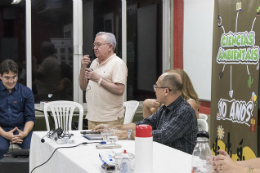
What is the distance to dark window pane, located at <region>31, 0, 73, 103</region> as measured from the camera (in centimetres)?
485

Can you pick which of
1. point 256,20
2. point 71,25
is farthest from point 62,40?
point 256,20

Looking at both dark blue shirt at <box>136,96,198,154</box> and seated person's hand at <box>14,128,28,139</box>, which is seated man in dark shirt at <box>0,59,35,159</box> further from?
dark blue shirt at <box>136,96,198,154</box>

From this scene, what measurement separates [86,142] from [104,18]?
3.10 meters

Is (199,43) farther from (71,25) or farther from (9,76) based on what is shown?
(9,76)

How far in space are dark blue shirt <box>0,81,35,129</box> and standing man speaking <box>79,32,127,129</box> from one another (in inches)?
30.0

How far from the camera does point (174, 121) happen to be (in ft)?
7.50

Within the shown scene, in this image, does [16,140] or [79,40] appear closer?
[16,140]

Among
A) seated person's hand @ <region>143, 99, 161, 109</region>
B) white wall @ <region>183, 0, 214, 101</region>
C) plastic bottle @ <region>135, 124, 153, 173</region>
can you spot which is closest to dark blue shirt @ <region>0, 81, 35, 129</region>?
seated person's hand @ <region>143, 99, 161, 109</region>


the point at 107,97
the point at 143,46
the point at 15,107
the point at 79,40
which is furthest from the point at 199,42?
the point at 15,107

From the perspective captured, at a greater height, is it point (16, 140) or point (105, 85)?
point (105, 85)

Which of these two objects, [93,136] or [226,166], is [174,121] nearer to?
[93,136]

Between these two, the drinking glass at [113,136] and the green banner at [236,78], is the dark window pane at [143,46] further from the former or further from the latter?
the drinking glass at [113,136]

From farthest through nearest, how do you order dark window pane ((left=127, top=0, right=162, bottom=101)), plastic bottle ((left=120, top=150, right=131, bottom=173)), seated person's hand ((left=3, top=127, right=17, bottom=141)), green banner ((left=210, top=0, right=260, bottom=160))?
dark window pane ((left=127, top=0, right=162, bottom=101))
seated person's hand ((left=3, top=127, right=17, bottom=141))
green banner ((left=210, top=0, right=260, bottom=160))
plastic bottle ((left=120, top=150, right=131, bottom=173))

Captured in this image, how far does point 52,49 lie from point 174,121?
3083 mm
